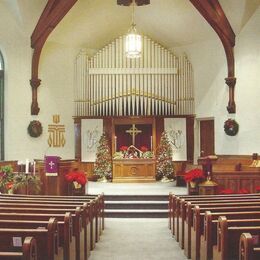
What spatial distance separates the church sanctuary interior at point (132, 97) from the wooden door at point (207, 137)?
0.16ft

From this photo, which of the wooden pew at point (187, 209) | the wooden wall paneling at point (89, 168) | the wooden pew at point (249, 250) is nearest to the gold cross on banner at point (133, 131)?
the wooden wall paneling at point (89, 168)

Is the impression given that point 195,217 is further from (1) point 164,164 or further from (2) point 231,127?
(1) point 164,164

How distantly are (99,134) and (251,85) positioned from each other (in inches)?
180

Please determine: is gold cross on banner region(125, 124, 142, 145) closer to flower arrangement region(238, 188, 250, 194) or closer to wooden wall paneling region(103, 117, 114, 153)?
wooden wall paneling region(103, 117, 114, 153)

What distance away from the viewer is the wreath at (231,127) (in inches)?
479

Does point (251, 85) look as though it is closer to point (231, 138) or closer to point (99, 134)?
point (231, 138)

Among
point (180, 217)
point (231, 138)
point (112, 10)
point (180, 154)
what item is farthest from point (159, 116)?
point (180, 217)

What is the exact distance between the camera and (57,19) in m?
12.0

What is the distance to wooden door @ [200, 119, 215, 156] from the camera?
13.4 metres

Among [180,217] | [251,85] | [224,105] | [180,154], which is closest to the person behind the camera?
[180,217]

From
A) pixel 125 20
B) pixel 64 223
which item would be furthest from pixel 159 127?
pixel 64 223

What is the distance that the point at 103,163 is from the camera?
13.3 metres

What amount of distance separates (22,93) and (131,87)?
3.09 meters

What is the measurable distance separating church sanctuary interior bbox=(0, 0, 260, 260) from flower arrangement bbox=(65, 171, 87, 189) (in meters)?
0.03
